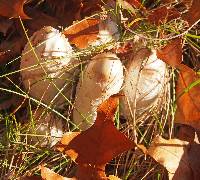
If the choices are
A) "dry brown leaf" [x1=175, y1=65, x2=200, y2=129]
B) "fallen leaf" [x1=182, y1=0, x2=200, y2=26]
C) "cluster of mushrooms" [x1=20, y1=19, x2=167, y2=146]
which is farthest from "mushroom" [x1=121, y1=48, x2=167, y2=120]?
"fallen leaf" [x1=182, y1=0, x2=200, y2=26]

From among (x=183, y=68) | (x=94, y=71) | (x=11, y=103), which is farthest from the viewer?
(x=11, y=103)

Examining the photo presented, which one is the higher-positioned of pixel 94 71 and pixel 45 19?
pixel 45 19

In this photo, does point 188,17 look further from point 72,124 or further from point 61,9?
point 72,124

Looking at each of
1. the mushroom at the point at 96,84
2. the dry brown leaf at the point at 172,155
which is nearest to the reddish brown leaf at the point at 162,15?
the mushroom at the point at 96,84

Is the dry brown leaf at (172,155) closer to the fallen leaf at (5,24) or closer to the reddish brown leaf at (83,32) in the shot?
the reddish brown leaf at (83,32)

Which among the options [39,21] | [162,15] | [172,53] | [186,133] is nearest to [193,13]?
[162,15]

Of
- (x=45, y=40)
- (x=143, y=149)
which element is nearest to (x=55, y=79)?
(x=45, y=40)
